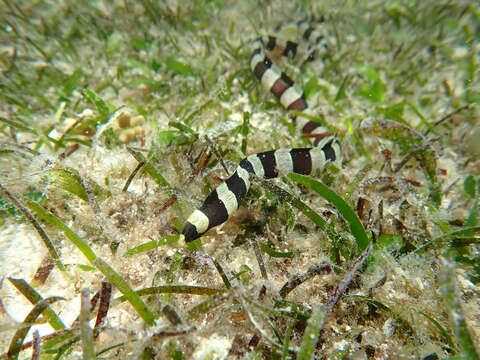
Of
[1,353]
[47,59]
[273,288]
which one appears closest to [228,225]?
[273,288]

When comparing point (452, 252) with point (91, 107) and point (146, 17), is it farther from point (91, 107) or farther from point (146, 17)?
point (146, 17)

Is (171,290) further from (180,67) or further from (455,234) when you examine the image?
(180,67)

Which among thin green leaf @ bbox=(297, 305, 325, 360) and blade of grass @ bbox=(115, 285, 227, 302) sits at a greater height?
blade of grass @ bbox=(115, 285, 227, 302)

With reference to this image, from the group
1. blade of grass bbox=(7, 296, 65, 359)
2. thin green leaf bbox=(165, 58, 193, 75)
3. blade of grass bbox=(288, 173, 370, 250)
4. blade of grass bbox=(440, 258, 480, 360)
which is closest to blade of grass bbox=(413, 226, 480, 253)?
blade of grass bbox=(288, 173, 370, 250)

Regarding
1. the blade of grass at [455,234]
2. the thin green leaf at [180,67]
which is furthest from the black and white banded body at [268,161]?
the blade of grass at [455,234]

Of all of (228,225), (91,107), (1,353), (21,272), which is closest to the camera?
(1,353)

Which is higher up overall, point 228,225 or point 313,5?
point 313,5

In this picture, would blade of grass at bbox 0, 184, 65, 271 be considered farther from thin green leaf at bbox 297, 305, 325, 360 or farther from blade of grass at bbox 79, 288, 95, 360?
thin green leaf at bbox 297, 305, 325, 360

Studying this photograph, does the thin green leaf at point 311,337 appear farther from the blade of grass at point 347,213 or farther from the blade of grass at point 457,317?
the blade of grass at point 347,213

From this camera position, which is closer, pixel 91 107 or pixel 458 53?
pixel 91 107
